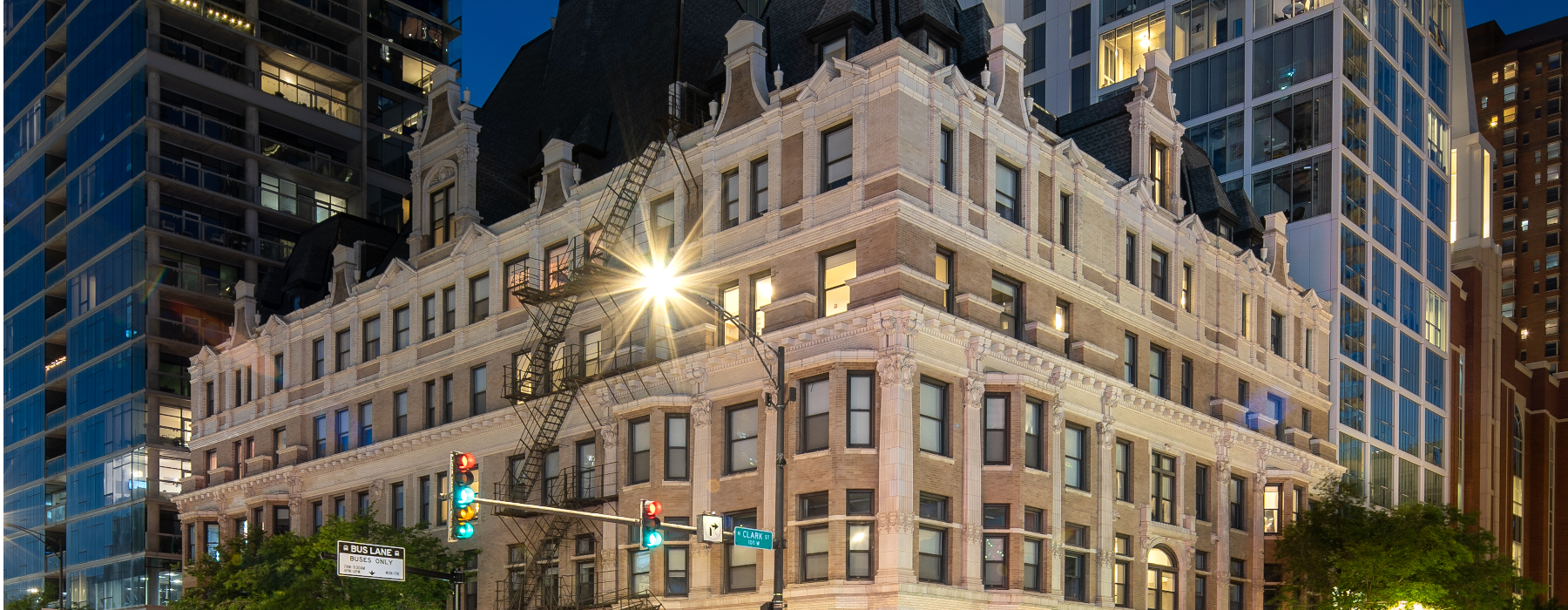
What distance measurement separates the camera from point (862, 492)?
36.2m

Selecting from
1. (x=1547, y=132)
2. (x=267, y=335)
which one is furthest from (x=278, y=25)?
(x=1547, y=132)

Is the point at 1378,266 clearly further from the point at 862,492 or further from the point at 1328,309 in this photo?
the point at 862,492

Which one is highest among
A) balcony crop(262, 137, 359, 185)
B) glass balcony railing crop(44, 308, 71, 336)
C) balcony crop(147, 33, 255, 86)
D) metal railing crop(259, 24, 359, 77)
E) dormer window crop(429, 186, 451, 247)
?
metal railing crop(259, 24, 359, 77)

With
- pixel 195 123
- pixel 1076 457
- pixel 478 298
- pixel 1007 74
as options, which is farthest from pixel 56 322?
pixel 1076 457

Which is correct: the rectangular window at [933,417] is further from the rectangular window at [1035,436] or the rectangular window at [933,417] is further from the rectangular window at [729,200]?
the rectangular window at [729,200]

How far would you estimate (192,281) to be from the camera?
80.1 metres

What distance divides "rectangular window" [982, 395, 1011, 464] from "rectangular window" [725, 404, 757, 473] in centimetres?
626

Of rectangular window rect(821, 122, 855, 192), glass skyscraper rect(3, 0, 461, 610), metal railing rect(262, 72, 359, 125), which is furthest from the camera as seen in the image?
metal railing rect(262, 72, 359, 125)

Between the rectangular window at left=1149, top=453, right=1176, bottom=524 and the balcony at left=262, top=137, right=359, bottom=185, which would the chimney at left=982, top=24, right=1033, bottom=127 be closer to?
the rectangular window at left=1149, top=453, right=1176, bottom=524

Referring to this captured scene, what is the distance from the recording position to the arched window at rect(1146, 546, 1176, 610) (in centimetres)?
4491

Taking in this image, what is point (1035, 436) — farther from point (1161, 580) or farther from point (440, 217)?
point (440, 217)

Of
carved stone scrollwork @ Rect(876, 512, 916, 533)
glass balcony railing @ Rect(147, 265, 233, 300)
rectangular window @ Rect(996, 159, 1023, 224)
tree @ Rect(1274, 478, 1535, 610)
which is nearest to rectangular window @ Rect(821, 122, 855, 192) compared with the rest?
rectangular window @ Rect(996, 159, 1023, 224)

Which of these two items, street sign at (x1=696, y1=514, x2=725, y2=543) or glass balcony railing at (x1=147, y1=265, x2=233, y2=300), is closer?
street sign at (x1=696, y1=514, x2=725, y2=543)

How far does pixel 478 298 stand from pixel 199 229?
1520 inches
